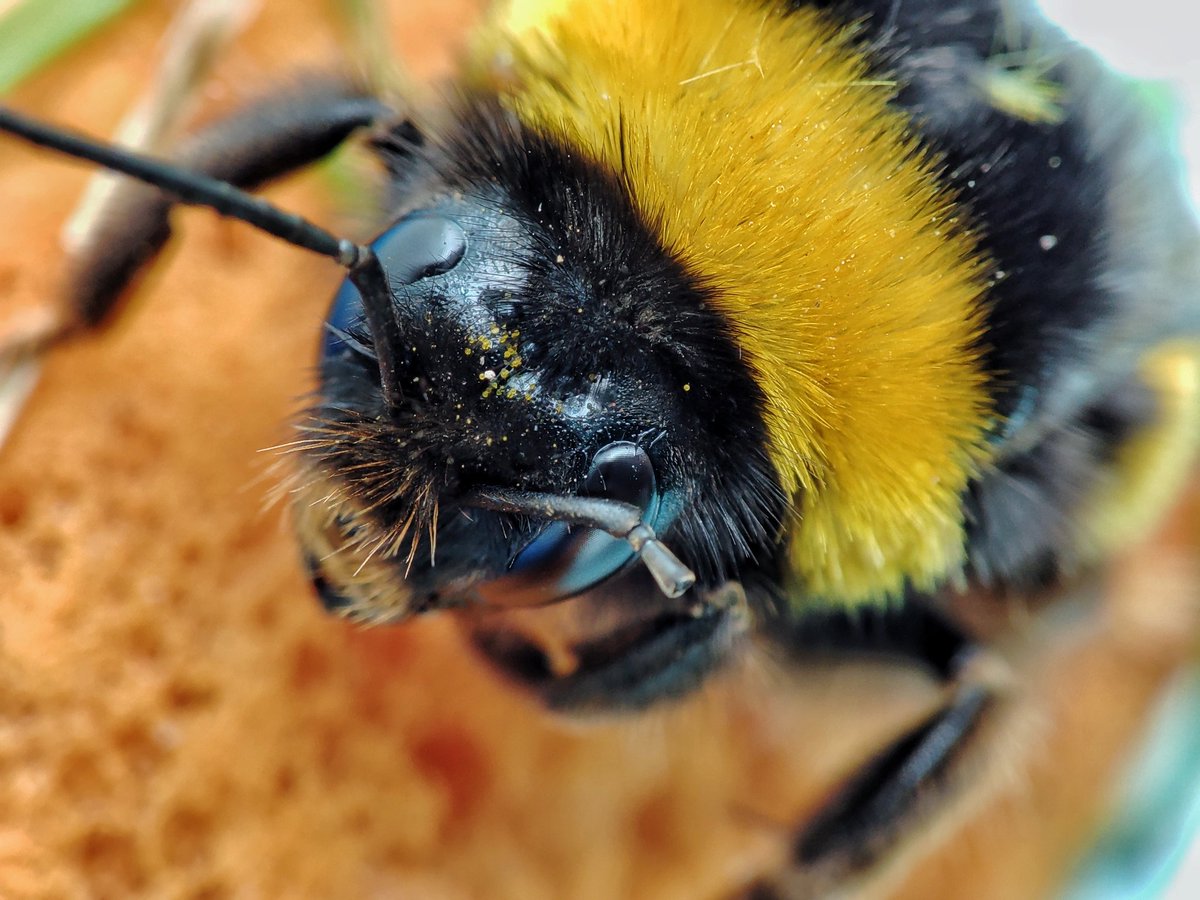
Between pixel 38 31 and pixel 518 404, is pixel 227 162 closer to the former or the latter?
pixel 38 31

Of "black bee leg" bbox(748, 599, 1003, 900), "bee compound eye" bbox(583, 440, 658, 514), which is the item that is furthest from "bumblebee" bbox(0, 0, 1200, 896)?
"black bee leg" bbox(748, 599, 1003, 900)

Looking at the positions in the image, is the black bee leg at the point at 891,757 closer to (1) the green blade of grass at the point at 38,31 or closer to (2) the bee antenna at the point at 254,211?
(2) the bee antenna at the point at 254,211

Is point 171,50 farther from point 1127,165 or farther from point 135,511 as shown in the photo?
point 1127,165

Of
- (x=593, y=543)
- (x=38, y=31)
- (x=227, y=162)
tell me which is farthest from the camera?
(x=38, y=31)

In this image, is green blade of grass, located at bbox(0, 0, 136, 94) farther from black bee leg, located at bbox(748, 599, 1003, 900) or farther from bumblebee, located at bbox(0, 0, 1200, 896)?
black bee leg, located at bbox(748, 599, 1003, 900)

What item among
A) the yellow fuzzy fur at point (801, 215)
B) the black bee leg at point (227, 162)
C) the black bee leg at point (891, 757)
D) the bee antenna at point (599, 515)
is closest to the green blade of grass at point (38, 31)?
the black bee leg at point (227, 162)

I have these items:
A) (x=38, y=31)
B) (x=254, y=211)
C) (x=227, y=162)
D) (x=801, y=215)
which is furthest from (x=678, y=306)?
(x=38, y=31)
